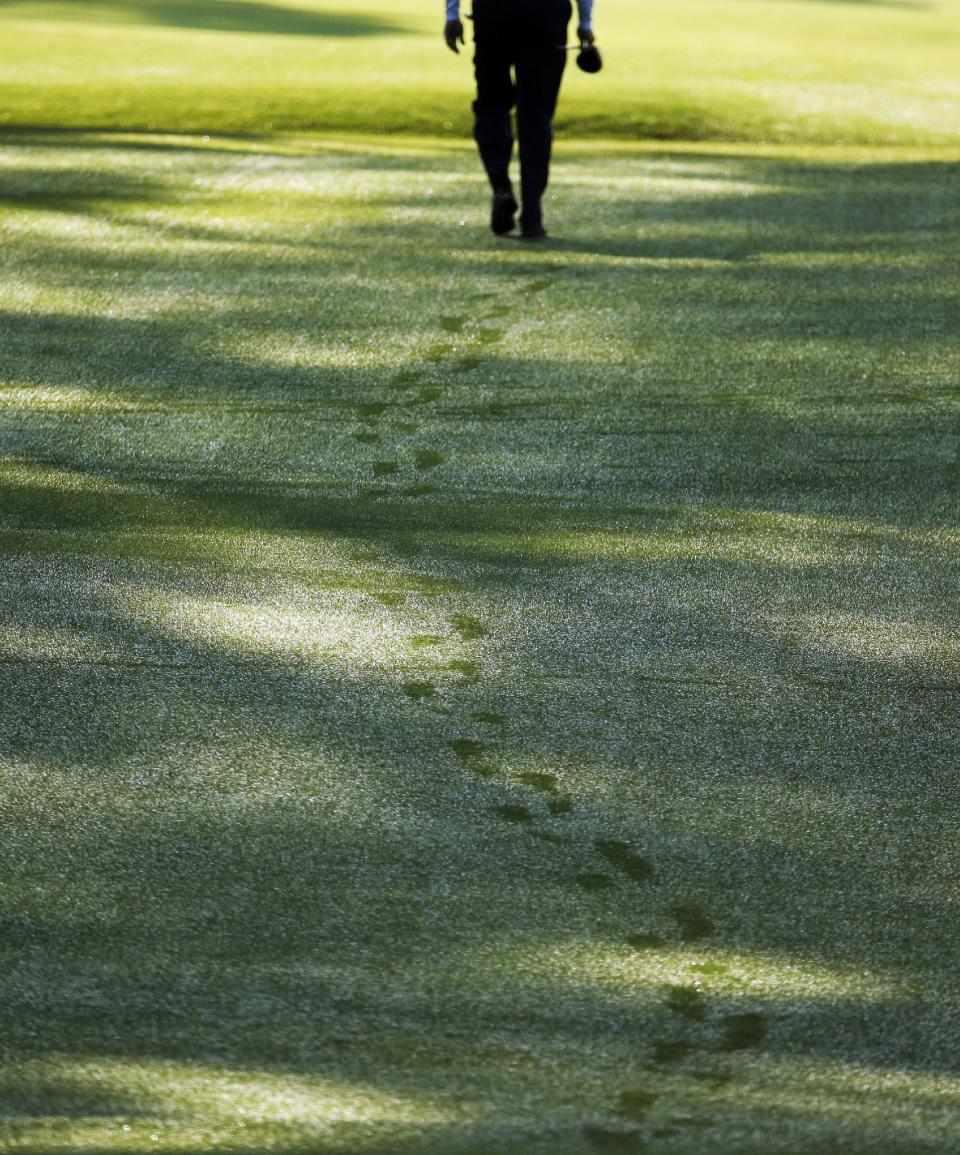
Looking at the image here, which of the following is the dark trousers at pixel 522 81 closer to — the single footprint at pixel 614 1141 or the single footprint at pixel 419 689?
the single footprint at pixel 419 689

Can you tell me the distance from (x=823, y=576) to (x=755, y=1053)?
1507 millimetres

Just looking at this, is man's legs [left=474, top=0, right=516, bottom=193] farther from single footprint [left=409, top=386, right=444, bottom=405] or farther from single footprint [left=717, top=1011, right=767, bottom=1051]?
single footprint [left=717, top=1011, right=767, bottom=1051]

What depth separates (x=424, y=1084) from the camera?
1.81m

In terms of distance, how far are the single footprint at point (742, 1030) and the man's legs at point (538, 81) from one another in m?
3.91

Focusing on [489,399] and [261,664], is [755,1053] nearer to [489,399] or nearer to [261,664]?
[261,664]

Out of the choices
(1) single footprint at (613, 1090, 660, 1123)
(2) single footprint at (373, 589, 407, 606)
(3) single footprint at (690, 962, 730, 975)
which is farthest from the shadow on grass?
(1) single footprint at (613, 1090, 660, 1123)

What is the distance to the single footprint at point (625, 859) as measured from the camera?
2.24 m

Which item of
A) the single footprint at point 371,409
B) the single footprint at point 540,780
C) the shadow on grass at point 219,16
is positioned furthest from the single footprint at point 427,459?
the shadow on grass at point 219,16

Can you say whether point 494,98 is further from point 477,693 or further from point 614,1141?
point 614,1141

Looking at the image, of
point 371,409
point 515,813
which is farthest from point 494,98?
point 515,813

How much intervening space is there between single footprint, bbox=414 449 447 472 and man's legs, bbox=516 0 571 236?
6.11 ft

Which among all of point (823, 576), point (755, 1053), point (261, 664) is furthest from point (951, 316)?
point (755, 1053)

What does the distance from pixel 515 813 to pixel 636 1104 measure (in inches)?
25.9

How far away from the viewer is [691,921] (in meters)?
2.13
